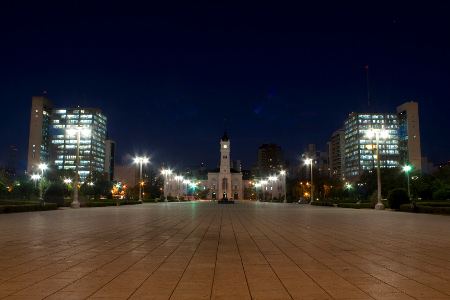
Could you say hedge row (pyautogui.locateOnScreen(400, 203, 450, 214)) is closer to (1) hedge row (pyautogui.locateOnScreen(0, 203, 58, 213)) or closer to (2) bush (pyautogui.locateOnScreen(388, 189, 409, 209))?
(2) bush (pyautogui.locateOnScreen(388, 189, 409, 209))

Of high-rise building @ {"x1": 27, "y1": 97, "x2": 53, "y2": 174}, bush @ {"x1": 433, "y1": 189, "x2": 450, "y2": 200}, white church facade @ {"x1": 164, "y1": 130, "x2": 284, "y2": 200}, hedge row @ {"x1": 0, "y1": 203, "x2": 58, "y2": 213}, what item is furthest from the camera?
high-rise building @ {"x1": 27, "y1": 97, "x2": 53, "y2": 174}

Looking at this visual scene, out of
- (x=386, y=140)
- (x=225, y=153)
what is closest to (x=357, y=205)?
(x=225, y=153)

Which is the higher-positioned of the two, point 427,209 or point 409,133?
point 409,133

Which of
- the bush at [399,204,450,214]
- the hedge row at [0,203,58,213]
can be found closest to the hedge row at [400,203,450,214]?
the bush at [399,204,450,214]

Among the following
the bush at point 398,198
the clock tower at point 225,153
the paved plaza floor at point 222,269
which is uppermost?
the clock tower at point 225,153

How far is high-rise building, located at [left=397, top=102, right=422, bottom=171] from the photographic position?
173375 mm

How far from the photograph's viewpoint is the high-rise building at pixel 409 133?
17338 centimetres

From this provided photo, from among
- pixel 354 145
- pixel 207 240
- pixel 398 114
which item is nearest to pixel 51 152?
pixel 354 145

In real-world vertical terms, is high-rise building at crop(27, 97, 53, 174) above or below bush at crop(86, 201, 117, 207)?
above

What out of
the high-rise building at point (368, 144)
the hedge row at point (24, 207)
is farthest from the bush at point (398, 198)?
the high-rise building at point (368, 144)

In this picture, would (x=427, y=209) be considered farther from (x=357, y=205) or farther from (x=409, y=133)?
(x=409, y=133)

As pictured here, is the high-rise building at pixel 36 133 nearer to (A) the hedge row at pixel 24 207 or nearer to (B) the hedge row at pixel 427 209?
(A) the hedge row at pixel 24 207

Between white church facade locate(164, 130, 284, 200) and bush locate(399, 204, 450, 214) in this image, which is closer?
bush locate(399, 204, 450, 214)

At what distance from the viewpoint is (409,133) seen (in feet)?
574
